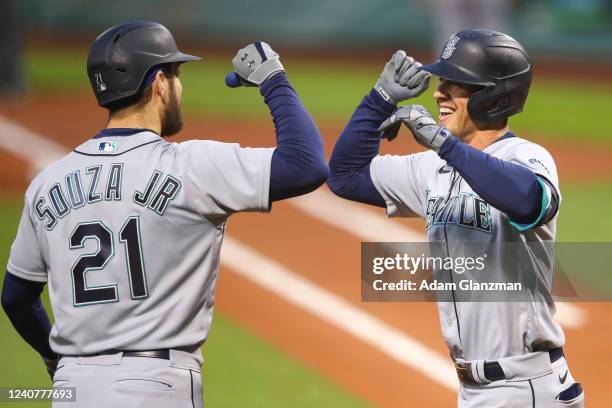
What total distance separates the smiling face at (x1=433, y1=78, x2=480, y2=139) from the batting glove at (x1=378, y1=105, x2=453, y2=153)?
8.8 inches

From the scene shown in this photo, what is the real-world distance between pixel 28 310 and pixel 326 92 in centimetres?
1375

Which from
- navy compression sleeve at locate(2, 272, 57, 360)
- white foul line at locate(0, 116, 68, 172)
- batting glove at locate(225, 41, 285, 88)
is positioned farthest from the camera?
white foul line at locate(0, 116, 68, 172)

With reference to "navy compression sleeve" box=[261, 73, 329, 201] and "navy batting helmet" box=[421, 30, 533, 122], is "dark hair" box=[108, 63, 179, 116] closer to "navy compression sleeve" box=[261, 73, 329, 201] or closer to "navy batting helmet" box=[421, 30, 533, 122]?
"navy compression sleeve" box=[261, 73, 329, 201]

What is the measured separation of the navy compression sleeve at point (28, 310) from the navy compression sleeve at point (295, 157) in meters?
1.08

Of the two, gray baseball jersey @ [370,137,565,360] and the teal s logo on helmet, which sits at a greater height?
the teal s logo on helmet

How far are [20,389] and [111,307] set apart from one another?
310 cm

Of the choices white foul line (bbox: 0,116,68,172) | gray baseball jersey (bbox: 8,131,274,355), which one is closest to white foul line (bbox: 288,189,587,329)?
white foul line (bbox: 0,116,68,172)

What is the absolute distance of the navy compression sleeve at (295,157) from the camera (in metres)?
3.61

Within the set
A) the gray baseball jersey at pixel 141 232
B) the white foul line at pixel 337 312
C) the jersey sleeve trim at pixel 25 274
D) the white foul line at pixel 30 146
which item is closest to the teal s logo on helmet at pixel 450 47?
the gray baseball jersey at pixel 141 232

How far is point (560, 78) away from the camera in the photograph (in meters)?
19.1

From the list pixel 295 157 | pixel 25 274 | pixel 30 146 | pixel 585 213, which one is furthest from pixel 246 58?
pixel 30 146

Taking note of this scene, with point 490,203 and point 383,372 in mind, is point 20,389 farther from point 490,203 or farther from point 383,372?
point 490,203

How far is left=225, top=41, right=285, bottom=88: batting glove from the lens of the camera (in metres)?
3.85

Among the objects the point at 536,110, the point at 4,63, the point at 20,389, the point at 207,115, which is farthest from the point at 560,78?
the point at 20,389
